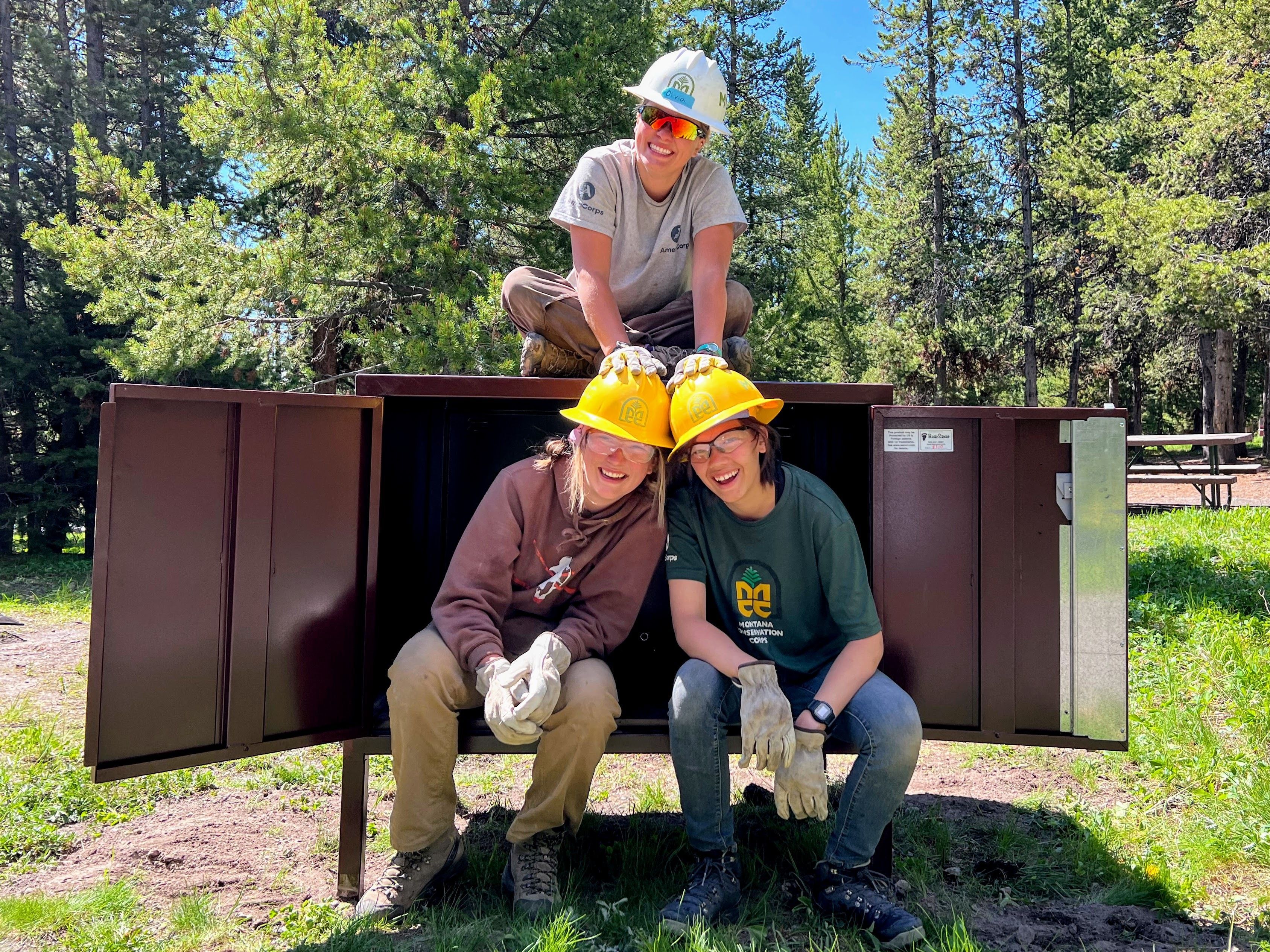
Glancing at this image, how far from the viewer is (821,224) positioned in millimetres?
22031

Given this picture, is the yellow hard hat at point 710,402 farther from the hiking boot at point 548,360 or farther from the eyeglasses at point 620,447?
the hiking boot at point 548,360

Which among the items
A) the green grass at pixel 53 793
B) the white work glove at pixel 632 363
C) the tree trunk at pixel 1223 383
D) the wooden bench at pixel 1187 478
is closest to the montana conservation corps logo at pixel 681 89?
the white work glove at pixel 632 363

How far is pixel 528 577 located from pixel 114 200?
29.0ft

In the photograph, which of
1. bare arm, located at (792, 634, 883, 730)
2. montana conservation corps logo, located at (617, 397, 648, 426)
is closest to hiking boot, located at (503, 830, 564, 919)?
bare arm, located at (792, 634, 883, 730)

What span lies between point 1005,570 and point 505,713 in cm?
168

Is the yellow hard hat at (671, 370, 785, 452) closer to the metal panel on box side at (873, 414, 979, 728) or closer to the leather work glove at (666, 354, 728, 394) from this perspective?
the leather work glove at (666, 354, 728, 394)

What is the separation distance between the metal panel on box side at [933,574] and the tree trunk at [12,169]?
17546mm

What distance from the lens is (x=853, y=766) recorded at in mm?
2566

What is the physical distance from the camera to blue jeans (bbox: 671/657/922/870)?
2.52 meters

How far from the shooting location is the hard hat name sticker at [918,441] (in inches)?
116

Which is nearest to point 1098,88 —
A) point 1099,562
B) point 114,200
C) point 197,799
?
point 114,200

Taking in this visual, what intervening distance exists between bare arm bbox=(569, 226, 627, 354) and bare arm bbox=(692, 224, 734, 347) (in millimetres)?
269

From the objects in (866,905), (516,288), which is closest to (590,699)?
(866,905)

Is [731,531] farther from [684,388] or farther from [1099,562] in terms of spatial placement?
[1099,562]
